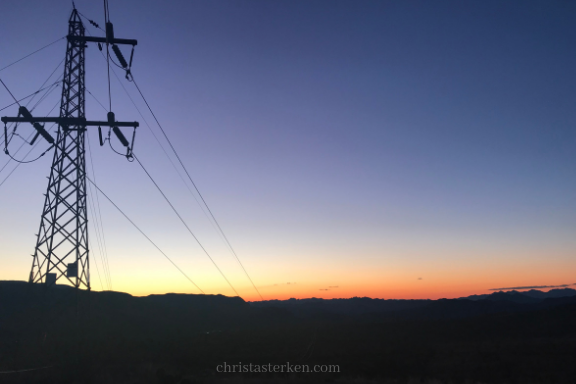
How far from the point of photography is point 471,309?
158125 mm

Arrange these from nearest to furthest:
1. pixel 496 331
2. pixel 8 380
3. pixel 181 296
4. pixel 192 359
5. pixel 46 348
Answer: pixel 8 380 → pixel 46 348 → pixel 192 359 → pixel 496 331 → pixel 181 296

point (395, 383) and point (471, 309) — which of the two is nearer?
point (395, 383)

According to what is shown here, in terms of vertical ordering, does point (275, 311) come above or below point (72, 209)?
below

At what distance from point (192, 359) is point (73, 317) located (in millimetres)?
10442

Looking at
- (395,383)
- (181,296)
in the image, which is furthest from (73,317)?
(181,296)

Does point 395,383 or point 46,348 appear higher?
point 46,348

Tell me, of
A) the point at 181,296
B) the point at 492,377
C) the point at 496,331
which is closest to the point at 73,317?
the point at 492,377

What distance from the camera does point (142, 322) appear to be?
83875 mm

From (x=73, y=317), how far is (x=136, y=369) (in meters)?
8.90

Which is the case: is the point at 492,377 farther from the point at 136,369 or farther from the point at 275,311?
the point at 275,311

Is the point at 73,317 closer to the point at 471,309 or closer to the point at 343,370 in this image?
the point at 343,370

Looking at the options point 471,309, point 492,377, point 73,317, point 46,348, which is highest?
point 73,317

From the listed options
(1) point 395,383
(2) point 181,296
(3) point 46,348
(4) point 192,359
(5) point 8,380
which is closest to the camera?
(5) point 8,380

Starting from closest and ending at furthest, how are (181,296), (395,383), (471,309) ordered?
(395,383) → (181,296) → (471,309)
